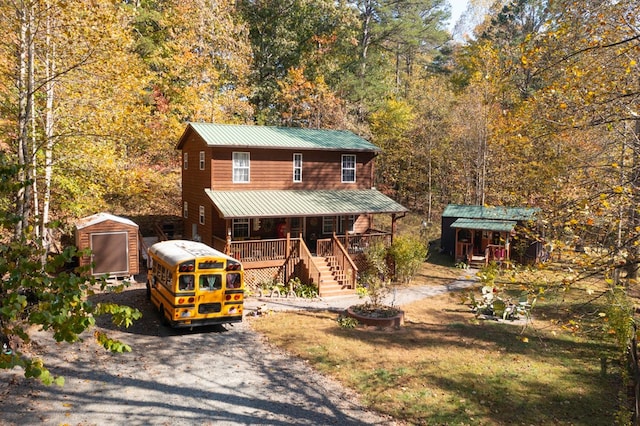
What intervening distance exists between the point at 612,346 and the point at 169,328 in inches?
597

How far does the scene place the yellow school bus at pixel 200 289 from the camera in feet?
46.2

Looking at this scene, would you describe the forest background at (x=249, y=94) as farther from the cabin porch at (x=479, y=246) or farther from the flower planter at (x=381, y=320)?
the flower planter at (x=381, y=320)

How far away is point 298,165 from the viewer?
2558 cm

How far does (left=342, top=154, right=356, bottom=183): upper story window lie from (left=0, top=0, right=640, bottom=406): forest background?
950 cm

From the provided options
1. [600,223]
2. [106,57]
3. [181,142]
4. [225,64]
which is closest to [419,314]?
[600,223]

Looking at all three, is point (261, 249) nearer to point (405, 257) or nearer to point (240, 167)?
point (240, 167)

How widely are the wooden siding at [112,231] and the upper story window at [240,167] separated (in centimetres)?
585

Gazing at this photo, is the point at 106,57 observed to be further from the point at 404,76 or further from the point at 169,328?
the point at 404,76

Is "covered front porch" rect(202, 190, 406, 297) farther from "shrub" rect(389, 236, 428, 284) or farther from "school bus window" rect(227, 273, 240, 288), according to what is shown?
"school bus window" rect(227, 273, 240, 288)

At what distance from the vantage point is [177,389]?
35.3 ft

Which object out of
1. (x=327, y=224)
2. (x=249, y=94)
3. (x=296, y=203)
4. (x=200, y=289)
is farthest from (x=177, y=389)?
(x=249, y=94)

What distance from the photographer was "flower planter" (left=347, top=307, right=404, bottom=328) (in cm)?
1645

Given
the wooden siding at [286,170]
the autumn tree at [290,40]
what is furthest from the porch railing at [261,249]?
the autumn tree at [290,40]

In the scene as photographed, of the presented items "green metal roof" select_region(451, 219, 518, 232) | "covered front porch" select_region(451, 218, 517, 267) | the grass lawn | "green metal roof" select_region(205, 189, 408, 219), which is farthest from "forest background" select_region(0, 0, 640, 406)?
"green metal roof" select_region(205, 189, 408, 219)
